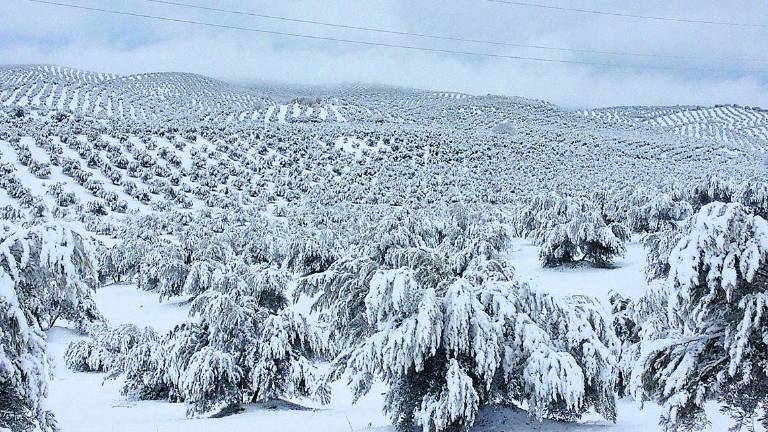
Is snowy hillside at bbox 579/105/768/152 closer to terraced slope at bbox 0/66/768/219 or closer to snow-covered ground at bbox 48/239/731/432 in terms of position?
terraced slope at bbox 0/66/768/219

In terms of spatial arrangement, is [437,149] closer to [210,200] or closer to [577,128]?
[210,200]

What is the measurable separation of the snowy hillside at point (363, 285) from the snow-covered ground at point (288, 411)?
0.11 m

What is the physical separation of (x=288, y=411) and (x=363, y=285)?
345cm

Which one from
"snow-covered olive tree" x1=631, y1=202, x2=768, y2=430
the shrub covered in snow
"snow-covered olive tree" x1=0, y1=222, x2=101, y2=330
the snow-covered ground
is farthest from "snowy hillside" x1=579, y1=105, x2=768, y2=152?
"snow-covered olive tree" x1=0, y1=222, x2=101, y2=330

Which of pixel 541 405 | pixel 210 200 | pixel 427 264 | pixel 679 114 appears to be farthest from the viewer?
pixel 679 114

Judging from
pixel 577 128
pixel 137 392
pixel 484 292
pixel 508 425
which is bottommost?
pixel 137 392

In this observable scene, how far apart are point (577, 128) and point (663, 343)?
92.7 meters

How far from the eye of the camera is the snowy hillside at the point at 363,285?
6.61m

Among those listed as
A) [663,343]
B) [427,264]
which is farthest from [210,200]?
[663,343]

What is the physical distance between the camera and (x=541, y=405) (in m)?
8.52

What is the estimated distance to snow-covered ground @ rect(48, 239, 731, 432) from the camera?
31.5 feet

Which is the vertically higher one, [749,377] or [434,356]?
[749,377]

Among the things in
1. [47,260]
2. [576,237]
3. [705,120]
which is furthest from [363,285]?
[705,120]

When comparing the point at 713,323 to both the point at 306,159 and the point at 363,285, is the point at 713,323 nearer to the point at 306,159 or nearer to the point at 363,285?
the point at 363,285
